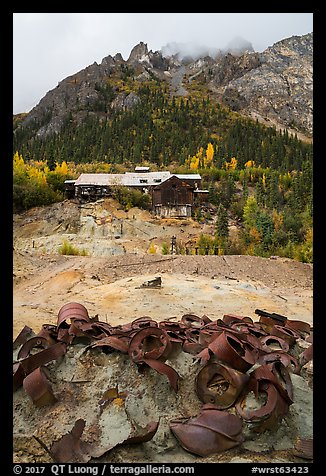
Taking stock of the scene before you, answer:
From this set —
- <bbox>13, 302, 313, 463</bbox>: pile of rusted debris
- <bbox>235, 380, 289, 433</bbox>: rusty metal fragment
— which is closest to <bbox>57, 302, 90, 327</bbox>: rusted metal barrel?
<bbox>13, 302, 313, 463</bbox>: pile of rusted debris

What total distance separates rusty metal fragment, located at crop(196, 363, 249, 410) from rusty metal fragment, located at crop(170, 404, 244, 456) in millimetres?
101

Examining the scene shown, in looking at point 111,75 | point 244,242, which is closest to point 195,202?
point 244,242

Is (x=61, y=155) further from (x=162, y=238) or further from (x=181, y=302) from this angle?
(x=181, y=302)

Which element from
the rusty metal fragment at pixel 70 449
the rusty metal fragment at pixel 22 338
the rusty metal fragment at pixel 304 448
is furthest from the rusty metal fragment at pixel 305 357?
the rusty metal fragment at pixel 22 338

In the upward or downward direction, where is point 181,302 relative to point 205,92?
downward

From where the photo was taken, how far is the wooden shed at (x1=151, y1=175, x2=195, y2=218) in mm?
15875

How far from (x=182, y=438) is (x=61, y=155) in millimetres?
23949

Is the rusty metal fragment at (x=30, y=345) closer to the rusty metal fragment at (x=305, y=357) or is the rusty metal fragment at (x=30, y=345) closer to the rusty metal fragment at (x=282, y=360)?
the rusty metal fragment at (x=282, y=360)

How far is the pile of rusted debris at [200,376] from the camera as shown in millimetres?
1497

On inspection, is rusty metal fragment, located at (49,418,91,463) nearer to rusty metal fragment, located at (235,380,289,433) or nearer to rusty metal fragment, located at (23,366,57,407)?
rusty metal fragment, located at (23,366,57,407)

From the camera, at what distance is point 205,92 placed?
58219 mm

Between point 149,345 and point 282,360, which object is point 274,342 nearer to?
point 282,360

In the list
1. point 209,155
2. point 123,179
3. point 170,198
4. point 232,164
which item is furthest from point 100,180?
point 209,155

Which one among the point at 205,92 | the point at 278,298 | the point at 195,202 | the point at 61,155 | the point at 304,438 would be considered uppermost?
the point at 205,92
